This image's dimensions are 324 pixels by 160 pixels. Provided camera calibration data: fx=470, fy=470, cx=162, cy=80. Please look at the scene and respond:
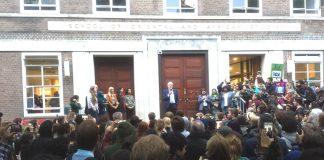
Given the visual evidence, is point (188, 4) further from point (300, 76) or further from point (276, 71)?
point (300, 76)

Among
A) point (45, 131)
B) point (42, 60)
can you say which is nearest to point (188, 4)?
point (42, 60)

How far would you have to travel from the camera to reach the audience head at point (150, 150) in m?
3.62

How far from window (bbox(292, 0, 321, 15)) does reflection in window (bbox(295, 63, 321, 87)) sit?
253cm

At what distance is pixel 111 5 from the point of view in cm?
2084

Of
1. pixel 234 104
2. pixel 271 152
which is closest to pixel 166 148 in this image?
pixel 271 152

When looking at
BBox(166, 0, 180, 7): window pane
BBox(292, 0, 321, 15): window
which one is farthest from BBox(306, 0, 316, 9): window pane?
BBox(166, 0, 180, 7): window pane

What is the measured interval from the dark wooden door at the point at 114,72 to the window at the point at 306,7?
329 inches

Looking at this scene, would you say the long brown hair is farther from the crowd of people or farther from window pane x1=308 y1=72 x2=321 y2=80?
window pane x1=308 y1=72 x2=321 y2=80

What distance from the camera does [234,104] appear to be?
18938 millimetres

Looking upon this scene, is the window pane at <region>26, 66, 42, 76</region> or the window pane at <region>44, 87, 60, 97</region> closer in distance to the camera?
the window pane at <region>26, 66, 42, 76</region>

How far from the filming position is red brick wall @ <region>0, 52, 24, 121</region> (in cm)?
1903

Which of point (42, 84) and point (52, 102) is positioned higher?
point (42, 84)

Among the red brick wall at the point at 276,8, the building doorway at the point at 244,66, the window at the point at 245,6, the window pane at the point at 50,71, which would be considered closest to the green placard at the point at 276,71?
the building doorway at the point at 244,66

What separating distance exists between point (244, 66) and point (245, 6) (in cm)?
323
